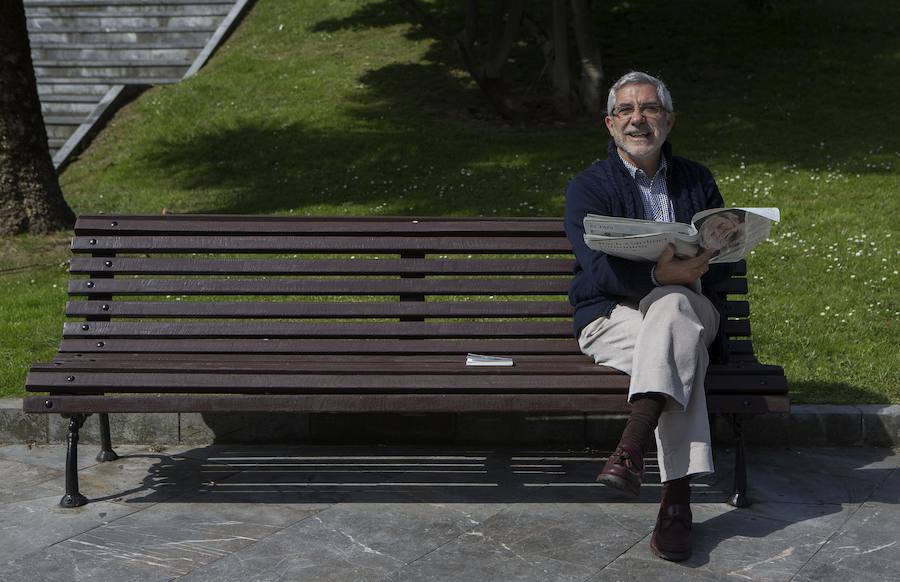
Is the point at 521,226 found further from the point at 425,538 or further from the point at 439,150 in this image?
the point at 439,150

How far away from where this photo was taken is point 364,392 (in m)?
4.64

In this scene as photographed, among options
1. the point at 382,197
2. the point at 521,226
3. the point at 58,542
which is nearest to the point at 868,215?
the point at 382,197

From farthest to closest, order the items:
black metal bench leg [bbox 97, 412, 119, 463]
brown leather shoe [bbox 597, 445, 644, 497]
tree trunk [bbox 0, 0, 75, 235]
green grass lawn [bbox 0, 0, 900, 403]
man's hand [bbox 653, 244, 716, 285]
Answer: tree trunk [bbox 0, 0, 75, 235]
green grass lawn [bbox 0, 0, 900, 403]
black metal bench leg [bbox 97, 412, 119, 463]
man's hand [bbox 653, 244, 716, 285]
brown leather shoe [bbox 597, 445, 644, 497]

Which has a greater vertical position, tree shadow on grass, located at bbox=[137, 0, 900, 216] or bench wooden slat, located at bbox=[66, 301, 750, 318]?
tree shadow on grass, located at bbox=[137, 0, 900, 216]

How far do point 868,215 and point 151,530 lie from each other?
23.4 feet

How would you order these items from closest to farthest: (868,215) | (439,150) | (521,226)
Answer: (521,226)
(868,215)
(439,150)

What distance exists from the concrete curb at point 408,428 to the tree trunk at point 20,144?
4.17 metres

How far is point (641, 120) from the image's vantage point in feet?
15.6

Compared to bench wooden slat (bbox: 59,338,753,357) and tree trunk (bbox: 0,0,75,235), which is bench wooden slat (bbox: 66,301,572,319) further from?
tree trunk (bbox: 0,0,75,235)

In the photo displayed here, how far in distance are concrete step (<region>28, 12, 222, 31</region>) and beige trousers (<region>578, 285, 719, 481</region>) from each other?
600 inches

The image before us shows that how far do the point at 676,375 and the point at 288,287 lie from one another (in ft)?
6.23

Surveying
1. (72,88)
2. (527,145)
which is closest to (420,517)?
(527,145)

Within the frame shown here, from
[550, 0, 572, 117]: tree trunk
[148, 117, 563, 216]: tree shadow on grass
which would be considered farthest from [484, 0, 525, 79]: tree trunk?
[148, 117, 563, 216]: tree shadow on grass

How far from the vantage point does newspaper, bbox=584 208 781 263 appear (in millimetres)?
4215
